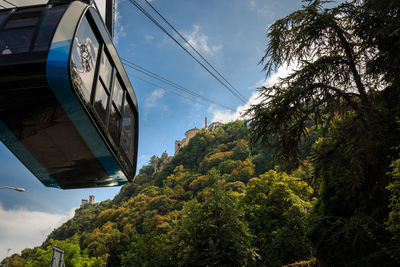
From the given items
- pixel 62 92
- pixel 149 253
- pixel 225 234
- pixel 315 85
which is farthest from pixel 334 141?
pixel 149 253

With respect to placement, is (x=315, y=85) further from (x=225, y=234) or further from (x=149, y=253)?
(x=149, y=253)

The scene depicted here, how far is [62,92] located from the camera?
416cm

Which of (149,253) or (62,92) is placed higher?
(62,92)

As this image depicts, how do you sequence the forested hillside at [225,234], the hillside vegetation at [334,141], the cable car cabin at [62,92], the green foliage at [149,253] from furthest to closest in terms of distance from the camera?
the green foliage at [149,253], the forested hillside at [225,234], the hillside vegetation at [334,141], the cable car cabin at [62,92]

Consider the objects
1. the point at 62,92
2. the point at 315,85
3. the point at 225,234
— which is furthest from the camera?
the point at 225,234

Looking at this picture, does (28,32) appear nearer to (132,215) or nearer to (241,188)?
(241,188)

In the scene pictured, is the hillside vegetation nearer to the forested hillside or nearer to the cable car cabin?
the forested hillside

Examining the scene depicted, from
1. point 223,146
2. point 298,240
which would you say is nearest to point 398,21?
point 298,240

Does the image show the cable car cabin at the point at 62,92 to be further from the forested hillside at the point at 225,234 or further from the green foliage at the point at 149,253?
the green foliage at the point at 149,253

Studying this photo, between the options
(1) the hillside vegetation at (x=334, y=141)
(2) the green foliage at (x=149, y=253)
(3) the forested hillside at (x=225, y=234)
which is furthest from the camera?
(2) the green foliage at (x=149, y=253)

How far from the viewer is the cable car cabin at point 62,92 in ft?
13.4

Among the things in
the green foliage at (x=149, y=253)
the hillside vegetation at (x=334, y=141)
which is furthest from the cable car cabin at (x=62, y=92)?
the green foliage at (x=149, y=253)

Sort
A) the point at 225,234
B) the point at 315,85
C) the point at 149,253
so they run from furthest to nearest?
the point at 149,253, the point at 225,234, the point at 315,85

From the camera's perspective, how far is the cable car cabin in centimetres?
409
